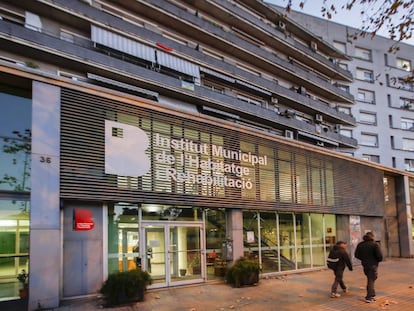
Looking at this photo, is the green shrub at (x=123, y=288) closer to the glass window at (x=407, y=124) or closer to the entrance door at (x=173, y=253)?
the entrance door at (x=173, y=253)

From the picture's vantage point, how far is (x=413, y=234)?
82.7 feet

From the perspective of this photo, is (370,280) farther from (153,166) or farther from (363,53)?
(363,53)

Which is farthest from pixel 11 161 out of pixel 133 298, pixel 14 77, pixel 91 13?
pixel 91 13

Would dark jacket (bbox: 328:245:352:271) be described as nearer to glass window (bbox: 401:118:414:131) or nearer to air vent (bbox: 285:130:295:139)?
air vent (bbox: 285:130:295:139)

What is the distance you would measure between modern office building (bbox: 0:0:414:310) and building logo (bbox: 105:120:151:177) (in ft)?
0.13

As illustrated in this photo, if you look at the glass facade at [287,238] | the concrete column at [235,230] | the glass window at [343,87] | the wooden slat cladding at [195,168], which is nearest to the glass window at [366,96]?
the glass window at [343,87]

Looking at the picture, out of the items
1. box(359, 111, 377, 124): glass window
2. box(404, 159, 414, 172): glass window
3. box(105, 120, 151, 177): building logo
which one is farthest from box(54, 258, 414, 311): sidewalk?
box(404, 159, 414, 172): glass window

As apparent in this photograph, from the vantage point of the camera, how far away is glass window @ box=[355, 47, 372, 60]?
1755 inches

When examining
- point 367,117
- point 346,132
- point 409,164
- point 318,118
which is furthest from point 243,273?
point 409,164

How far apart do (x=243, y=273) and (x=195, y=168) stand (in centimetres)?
369

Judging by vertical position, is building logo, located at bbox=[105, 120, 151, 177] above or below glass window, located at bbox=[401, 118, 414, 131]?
below

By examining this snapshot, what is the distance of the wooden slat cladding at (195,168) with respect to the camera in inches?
424

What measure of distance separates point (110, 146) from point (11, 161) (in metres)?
2.59

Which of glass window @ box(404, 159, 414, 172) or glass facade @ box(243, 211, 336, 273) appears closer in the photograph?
glass facade @ box(243, 211, 336, 273)
